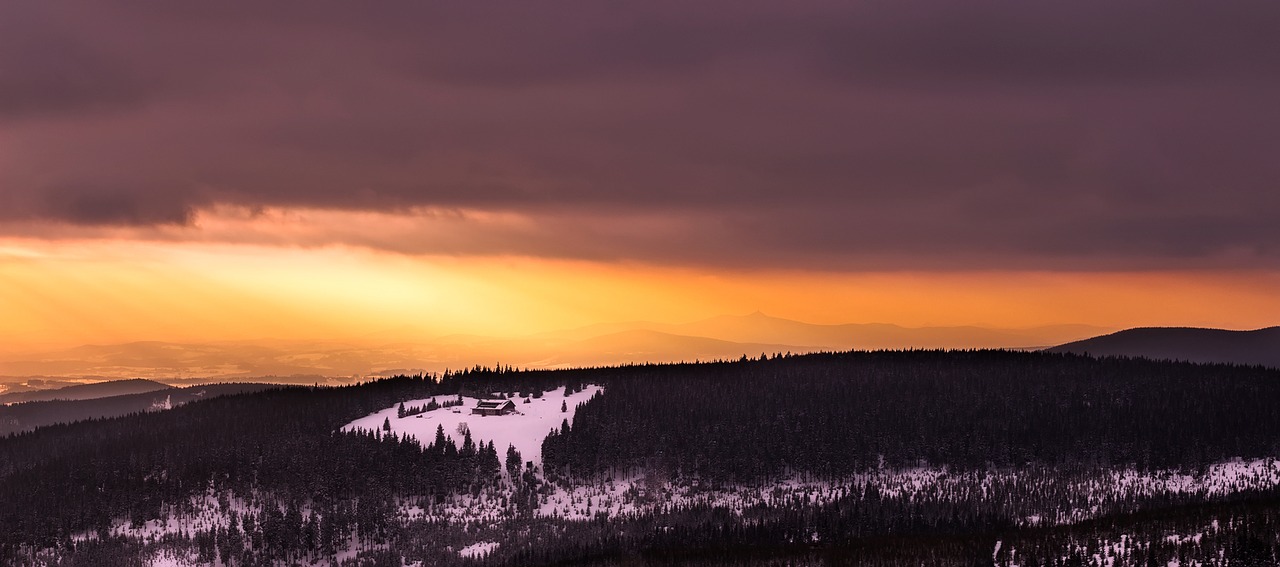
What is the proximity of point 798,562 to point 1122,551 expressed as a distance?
45.6 m

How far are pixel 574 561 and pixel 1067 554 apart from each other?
7299cm

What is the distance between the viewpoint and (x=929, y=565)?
184500 millimetres

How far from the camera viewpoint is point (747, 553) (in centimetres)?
19712

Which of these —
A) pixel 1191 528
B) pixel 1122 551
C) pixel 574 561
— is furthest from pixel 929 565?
pixel 574 561

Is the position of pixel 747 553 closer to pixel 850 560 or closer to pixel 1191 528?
pixel 850 560

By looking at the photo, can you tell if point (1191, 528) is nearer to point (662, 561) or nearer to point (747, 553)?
point (747, 553)

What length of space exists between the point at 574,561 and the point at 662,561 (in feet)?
45.6

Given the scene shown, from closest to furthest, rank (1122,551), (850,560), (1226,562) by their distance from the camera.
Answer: (1226,562) < (1122,551) < (850,560)

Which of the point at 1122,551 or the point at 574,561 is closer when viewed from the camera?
the point at 1122,551

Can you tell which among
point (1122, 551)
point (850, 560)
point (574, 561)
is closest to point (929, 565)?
point (850, 560)

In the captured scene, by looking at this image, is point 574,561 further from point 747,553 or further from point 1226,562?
point 1226,562

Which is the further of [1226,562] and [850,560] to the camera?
[850,560]

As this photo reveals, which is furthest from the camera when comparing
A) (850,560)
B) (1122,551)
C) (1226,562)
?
(850,560)

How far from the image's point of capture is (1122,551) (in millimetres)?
178875
